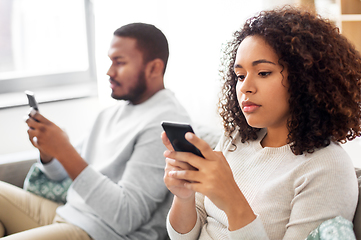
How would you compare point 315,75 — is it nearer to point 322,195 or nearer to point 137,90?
point 322,195

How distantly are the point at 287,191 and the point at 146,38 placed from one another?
867 mm

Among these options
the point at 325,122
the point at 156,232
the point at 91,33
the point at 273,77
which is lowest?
the point at 156,232

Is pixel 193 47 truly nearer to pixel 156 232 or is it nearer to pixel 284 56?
pixel 156 232

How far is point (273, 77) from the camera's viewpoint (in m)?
0.82

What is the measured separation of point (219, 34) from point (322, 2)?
27.2 inches

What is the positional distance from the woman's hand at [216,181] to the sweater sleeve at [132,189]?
49cm

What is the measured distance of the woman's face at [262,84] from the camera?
0.82 metres

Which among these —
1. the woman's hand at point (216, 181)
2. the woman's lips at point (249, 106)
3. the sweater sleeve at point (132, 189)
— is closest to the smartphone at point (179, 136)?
the woman's hand at point (216, 181)

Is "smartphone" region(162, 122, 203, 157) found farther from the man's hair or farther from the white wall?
the white wall

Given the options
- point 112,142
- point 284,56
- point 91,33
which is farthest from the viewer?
point 91,33

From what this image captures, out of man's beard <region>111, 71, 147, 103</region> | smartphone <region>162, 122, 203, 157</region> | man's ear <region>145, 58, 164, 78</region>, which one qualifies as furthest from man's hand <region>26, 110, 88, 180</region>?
smartphone <region>162, 122, 203, 157</region>

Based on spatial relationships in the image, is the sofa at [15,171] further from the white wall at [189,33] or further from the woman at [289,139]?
the woman at [289,139]

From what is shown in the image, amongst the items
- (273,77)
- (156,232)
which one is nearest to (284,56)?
(273,77)

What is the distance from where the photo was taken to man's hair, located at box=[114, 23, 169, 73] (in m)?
1.42
